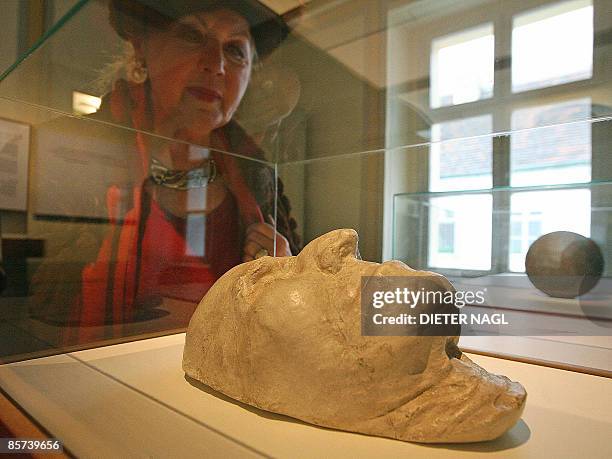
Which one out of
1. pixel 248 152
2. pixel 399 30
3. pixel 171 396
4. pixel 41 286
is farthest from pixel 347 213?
pixel 41 286

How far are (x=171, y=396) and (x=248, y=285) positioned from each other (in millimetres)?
348

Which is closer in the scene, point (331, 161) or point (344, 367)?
point (344, 367)

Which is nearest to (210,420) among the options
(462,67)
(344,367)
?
(344,367)

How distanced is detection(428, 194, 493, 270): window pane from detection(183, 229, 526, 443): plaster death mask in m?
0.83

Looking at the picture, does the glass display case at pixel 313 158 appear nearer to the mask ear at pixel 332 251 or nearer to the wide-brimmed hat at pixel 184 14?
the wide-brimmed hat at pixel 184 14

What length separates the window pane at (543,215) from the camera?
1584 millimetres

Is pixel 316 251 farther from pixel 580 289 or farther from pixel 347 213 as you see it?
pixel 580 289

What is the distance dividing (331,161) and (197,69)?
2.43ft

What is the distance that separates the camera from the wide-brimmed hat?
68.6 inches

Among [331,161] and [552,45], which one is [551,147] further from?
[331,161]

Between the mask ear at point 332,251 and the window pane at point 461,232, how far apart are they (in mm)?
874

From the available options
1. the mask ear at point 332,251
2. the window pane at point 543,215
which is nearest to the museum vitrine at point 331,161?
the window pane at point 543,215

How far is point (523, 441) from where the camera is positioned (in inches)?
33.9

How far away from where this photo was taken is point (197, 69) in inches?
76.0
